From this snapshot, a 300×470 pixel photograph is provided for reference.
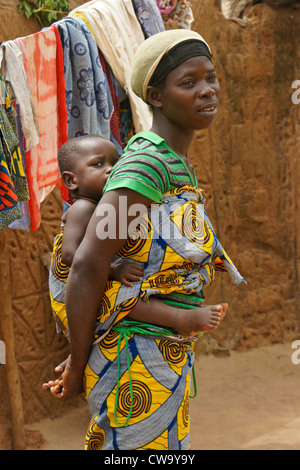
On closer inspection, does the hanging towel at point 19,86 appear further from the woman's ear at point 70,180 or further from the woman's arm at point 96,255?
A: the woman's arm at point 96,255

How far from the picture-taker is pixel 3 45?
256 centimetres

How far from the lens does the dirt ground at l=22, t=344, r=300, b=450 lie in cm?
446

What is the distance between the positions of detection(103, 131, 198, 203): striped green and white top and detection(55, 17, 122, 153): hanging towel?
127cm

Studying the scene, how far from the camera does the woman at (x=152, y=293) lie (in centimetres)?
159

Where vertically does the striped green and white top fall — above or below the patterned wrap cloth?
above

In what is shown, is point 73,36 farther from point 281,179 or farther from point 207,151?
point 281,179

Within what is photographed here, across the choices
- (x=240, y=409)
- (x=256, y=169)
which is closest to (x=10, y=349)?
(x=240, y=409)

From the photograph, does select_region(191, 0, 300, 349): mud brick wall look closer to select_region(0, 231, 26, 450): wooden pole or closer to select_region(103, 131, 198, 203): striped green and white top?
select_region(0, 231, 26, 450): wooden pole

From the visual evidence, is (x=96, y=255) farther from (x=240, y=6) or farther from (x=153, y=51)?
(x=240, y=6)

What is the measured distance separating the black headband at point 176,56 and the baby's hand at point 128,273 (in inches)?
18.6

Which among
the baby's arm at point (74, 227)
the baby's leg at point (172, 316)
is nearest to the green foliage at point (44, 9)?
the baby's arm at point (74, 227)

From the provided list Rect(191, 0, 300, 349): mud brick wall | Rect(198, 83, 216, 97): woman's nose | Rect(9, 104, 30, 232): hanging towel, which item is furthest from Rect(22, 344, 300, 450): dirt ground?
Rect(198, 83, 216, 97): woman's nose

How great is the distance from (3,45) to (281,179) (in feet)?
12.8

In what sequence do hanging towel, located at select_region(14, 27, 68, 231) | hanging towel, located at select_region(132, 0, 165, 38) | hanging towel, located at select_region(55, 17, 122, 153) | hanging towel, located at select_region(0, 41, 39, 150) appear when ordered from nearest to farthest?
hanging towel, located at select_region(0, 41, 39, 150) < hanging towel, located at select_region(14, 27, 68, 231) < hanging towel, located at select_region(55, 17, 122, 153) < hanging towel, located at select_region(132, 0, 165, 38)
